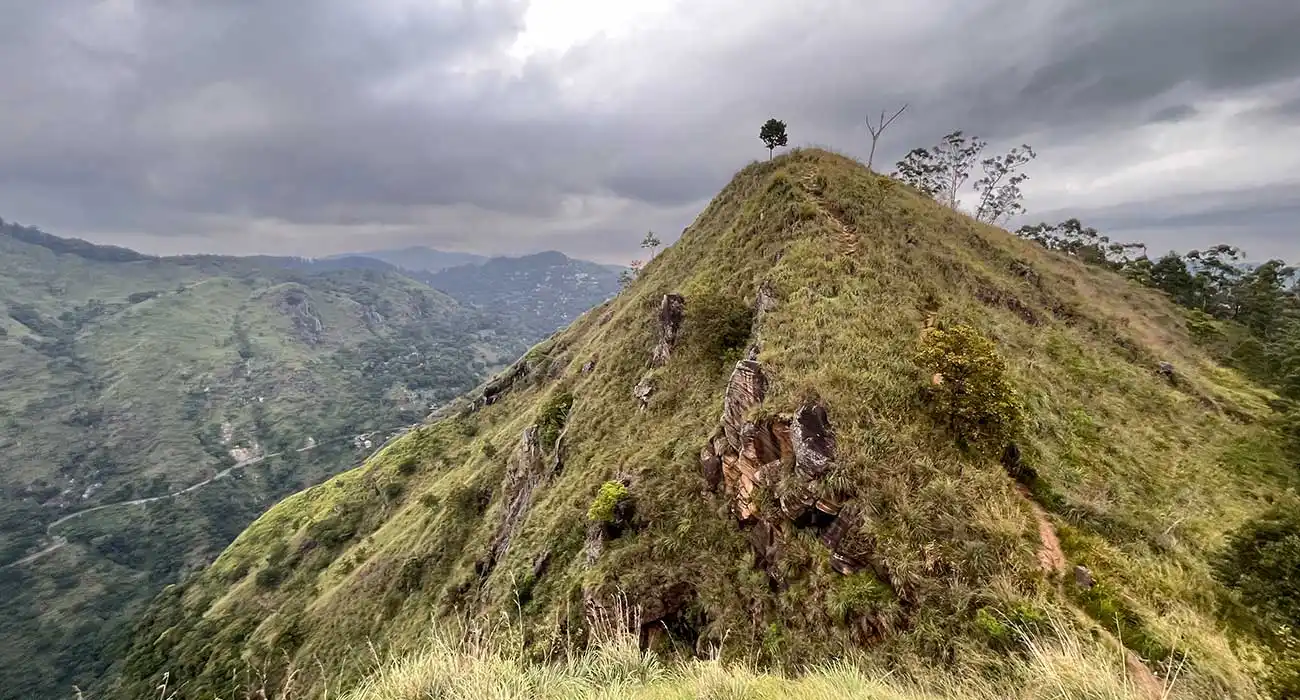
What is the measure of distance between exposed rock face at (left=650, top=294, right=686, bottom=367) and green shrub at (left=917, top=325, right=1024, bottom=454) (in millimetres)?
15271

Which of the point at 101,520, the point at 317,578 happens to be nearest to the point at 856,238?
the point at 317,578

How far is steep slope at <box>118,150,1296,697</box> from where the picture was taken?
41.3 ft

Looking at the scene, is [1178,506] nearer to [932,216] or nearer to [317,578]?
[932,216]

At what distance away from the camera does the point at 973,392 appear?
16406 mm

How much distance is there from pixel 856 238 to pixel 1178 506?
17485 millimetres

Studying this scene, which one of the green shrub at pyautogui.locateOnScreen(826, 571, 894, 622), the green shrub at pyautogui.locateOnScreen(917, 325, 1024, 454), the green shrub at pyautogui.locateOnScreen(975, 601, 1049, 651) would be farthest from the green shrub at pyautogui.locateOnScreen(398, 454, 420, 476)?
the green shrub at pyautogui.locateOnScreen(975, 601, 1049, 651)

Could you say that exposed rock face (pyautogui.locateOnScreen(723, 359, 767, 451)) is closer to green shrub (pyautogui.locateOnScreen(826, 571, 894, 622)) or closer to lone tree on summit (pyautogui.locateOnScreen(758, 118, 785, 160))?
green shrub (pyautogui.locateOnScreen(826, 571, 894, 622))

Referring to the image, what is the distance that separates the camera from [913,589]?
41.8ft

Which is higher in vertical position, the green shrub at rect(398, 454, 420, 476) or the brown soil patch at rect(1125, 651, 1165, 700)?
the brown soil patch at rect(1125, 651, 1165, 700)

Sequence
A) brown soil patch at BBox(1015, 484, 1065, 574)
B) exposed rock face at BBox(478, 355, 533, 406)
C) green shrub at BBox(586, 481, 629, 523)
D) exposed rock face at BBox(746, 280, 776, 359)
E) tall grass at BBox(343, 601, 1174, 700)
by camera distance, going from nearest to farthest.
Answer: tall grass at BBox(343, 601, 1174, 700), brown soil patch at BBox(1015, 484, 1065, 574), green shrub at BBox(586, 481, 629, 523), exposed rock face at BBox(746, 280, 776, 359), exposed rock face at BBox(478, 355, 533, 406)

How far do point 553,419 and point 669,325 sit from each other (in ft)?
39.7

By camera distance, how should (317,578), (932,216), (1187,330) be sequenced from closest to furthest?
(932,216) → (1187,330) → (317,578)

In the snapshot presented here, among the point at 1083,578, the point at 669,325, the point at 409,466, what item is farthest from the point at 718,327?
the point at 409,466

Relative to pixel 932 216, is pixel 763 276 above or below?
below
